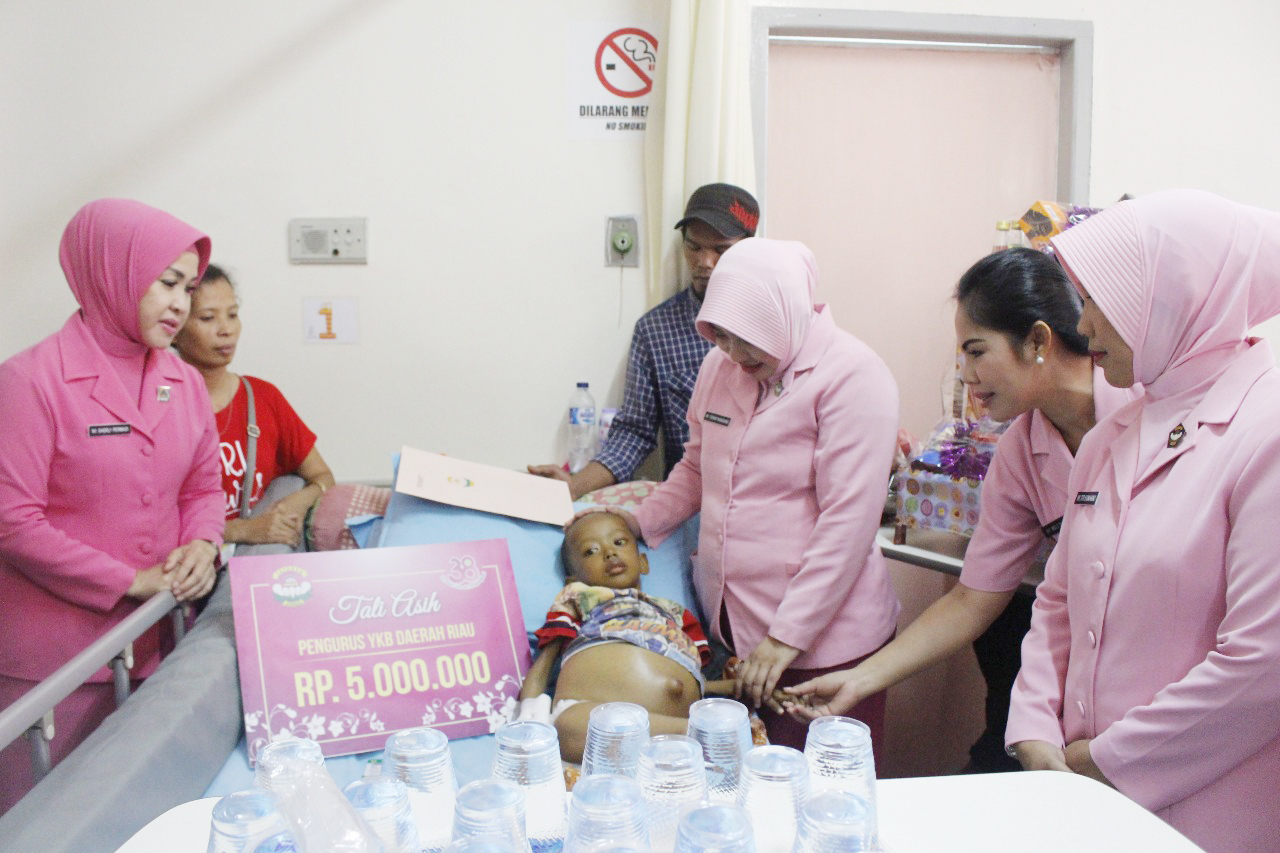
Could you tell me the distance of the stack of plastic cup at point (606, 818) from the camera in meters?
0.75

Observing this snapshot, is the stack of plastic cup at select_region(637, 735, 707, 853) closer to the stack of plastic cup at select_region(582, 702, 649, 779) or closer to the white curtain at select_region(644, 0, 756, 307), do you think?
the stack of plastic cup at select_region(582, 702, 649, 779)

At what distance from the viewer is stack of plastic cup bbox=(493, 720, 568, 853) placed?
892mm

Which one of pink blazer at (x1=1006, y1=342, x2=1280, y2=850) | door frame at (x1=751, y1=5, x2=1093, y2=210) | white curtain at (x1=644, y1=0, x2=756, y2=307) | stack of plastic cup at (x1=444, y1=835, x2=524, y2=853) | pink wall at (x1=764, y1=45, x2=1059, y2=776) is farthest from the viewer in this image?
pink wall at (x1=764, y1=45, x2=1059, y2=776)

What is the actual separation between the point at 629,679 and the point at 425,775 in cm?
110

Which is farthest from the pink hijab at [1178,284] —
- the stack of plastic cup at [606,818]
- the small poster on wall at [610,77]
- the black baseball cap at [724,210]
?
the small poster on wall at [610,77]

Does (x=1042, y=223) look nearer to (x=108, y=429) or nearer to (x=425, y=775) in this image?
(x=425, y=775)

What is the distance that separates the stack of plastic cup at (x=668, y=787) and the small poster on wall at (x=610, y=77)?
106 inches

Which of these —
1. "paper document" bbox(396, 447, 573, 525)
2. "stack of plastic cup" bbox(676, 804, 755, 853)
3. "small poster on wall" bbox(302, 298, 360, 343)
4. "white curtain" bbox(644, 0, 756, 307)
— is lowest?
"paper document" bbox(396, 447, 573, 525)

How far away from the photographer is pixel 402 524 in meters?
2.42

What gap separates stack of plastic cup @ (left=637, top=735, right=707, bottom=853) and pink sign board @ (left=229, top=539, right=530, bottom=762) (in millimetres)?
1213

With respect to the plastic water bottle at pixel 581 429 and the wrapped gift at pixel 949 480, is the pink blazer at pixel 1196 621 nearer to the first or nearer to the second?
the wrapped gift at pixel 949 480

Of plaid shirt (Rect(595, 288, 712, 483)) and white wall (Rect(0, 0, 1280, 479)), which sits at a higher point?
white wall (Rect(0, 0, 1280, 479))

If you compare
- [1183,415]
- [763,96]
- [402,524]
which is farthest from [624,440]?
[1183,415]

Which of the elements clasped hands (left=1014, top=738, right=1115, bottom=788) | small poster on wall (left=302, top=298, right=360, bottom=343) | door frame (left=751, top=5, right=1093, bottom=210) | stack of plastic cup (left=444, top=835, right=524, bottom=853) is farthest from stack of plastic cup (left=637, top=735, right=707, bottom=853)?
door frame (left=751, top=5, right=1093, bottom=210)
